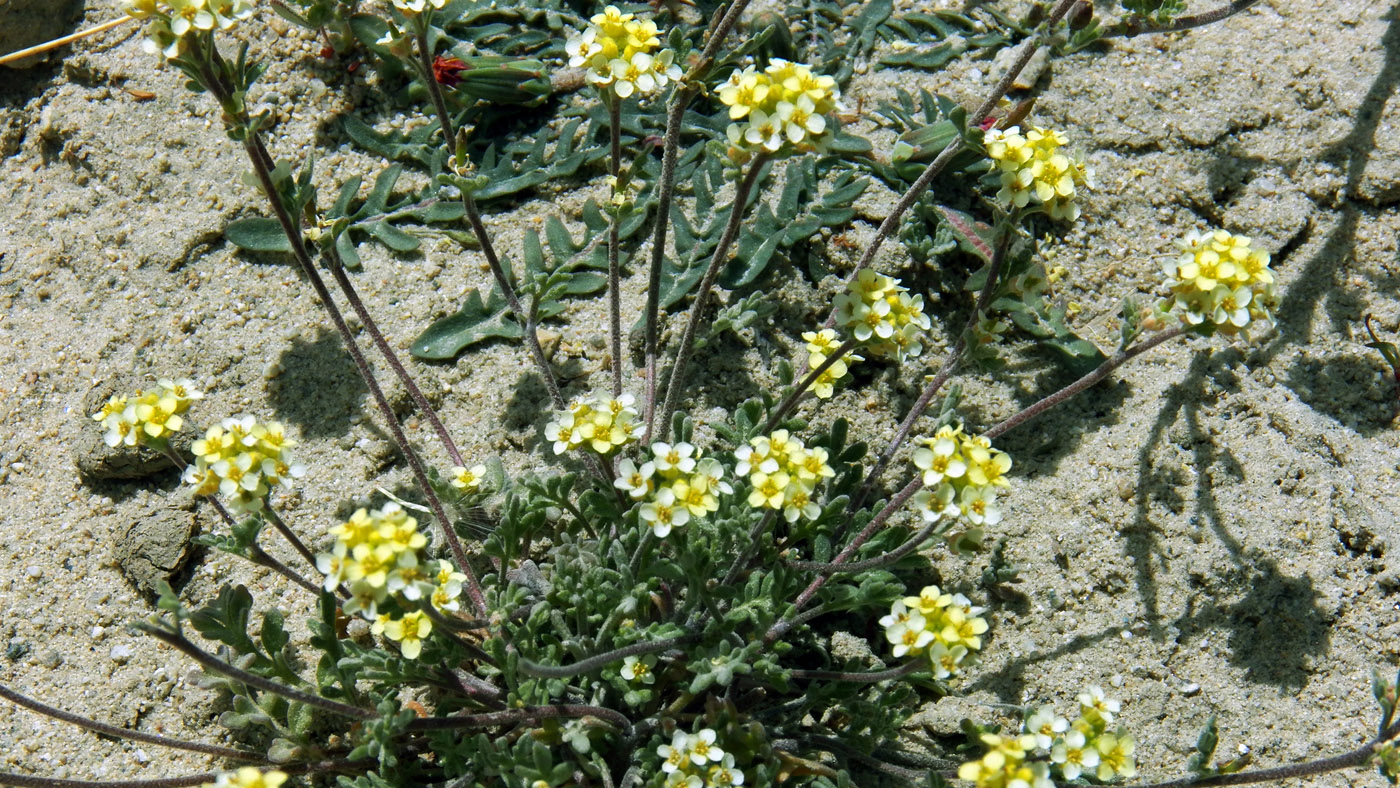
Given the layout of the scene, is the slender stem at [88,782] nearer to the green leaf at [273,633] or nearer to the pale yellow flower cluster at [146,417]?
the green leaf at [273,633]

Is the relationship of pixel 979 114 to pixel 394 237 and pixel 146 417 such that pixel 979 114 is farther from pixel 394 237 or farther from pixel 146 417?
pixel 146 417

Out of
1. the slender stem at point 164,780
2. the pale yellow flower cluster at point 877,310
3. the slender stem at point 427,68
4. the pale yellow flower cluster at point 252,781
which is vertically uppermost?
the slender stem at point 427,68

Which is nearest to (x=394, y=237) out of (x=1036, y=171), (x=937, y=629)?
(x=1036, y=171)

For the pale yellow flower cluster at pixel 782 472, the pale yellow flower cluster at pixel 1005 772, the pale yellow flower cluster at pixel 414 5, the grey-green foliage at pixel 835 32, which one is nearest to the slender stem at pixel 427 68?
the pale yellow flower cluster at pixel 414 5

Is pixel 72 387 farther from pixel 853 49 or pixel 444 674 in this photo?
pixel 853 49

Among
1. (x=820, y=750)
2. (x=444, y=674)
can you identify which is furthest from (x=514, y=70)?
(x=820, y=750)

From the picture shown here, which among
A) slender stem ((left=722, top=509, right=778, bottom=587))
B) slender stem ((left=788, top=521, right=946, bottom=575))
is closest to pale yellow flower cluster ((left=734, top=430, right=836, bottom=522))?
slender stem ((left=722, top=509, right=778, bottom=587))

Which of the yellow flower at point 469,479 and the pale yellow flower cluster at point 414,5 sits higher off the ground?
the pale yellow flower cluster at point 414,5
